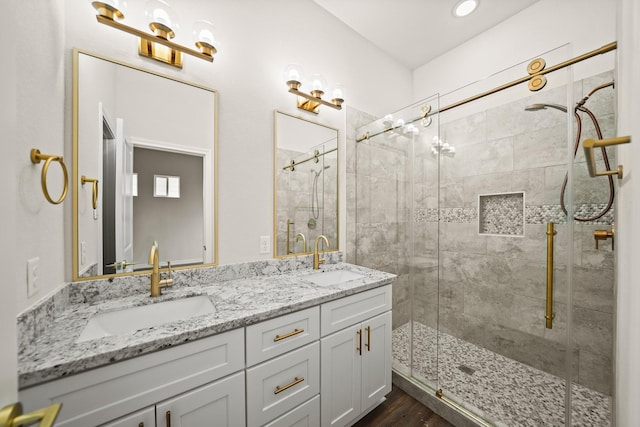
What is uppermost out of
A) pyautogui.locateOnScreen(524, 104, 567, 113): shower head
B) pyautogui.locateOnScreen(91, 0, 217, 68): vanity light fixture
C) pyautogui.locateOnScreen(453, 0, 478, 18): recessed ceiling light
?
pyautogui.locateOnScreen(453, 0, 478, 18): recessed ceiling light

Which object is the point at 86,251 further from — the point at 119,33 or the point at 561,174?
the point at 561,174

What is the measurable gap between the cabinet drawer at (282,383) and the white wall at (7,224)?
765 mm

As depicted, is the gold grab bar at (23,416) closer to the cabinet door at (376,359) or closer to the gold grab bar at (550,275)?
the cabinet door at (376,359)

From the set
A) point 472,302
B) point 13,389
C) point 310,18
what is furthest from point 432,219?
point 13,389

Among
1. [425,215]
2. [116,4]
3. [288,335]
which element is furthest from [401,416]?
[116,4]

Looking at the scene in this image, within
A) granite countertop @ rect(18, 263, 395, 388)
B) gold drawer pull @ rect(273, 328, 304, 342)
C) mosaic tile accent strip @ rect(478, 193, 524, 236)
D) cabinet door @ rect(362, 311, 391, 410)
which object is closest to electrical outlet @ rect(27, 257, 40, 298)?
granite countertop @ rect(18, 263, 395, 388)

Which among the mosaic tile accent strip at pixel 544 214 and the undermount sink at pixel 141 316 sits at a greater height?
the mosaic tile accent strip at pixel 544 214

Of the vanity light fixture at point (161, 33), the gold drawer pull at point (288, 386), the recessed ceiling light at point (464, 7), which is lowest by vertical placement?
the gold drawer pull at point (288, 386)

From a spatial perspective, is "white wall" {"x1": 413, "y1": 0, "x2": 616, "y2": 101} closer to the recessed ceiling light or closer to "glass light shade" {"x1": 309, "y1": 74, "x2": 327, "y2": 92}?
the recessed ceiling light

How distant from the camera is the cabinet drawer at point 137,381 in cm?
69

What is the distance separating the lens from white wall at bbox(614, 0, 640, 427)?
70 cm

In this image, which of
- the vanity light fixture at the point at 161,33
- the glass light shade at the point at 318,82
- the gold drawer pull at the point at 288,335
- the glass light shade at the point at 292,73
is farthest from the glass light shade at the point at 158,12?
the gold drawer pull at the point at 288,335

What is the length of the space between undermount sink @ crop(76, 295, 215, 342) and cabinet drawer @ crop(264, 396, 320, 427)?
1.92 feet

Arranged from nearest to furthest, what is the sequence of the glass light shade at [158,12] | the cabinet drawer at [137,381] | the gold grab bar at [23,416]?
the gold grab bar at [23,416]
the cabinet drawer at [137,381]
the glass light shade at [158,12]
